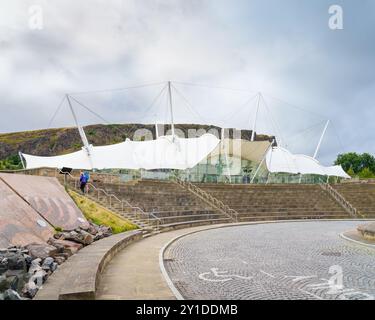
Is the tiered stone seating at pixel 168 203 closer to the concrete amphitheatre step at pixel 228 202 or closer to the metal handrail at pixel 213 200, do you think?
the concrete amphitheatre step at pixel 228 202

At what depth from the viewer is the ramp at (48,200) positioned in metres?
14.0

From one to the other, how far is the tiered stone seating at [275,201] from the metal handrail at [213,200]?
667 millimetres

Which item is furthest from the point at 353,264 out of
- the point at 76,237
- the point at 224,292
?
the point at 76,237

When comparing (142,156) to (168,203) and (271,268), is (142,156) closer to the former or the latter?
(168,203)

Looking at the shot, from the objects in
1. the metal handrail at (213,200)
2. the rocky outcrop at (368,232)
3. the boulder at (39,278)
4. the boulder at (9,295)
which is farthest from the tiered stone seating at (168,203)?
the boulder at (9,295)

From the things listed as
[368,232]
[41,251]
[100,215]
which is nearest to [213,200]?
[100,215]

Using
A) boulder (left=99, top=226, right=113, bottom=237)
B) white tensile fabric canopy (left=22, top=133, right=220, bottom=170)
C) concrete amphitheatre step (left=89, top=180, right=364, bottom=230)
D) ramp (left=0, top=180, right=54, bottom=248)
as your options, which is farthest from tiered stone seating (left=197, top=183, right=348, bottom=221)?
ramp (left=0, top=180, right=54, bottom=248)

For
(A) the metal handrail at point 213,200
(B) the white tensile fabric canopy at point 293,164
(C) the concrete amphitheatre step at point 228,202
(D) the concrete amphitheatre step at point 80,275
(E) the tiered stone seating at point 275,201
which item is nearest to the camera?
(D) the concrete amphitheatre step at point 80,275

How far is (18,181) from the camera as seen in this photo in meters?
15.3

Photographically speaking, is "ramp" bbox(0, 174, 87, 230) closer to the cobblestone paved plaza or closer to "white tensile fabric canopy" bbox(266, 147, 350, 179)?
the cobblestone paved plaza

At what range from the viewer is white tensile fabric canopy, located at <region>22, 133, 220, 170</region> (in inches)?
1841

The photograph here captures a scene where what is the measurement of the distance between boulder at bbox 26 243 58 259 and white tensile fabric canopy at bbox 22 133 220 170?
3670 cm

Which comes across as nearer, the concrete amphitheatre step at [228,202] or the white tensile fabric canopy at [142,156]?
the concrete amphitheatre step at [228,202]

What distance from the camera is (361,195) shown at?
38719 mm
